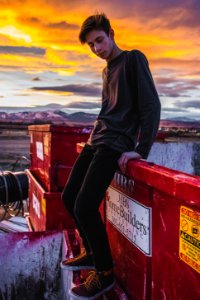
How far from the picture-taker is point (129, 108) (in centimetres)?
274

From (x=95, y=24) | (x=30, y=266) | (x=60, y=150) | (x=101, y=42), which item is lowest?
(x=30, y=266)

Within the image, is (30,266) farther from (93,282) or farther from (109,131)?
(109,131)

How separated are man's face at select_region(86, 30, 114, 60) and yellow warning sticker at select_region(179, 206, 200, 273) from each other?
1.36 m

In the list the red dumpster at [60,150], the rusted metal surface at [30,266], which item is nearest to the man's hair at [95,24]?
the red dumpster at [60,150]

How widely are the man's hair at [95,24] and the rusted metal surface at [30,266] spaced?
2055 millimetres

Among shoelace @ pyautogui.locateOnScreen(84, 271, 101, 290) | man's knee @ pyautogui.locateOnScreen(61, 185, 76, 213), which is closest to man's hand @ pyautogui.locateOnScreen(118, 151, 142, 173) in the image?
man's knee @ pyautogui.locateOnScreen(61, 185, 76, 213)

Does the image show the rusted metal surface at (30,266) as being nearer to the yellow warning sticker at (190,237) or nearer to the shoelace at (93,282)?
the shoelace at (93,282)

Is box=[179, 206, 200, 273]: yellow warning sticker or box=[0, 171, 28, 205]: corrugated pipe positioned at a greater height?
box=[179, 206, 200, 273]: yellow warning sticker

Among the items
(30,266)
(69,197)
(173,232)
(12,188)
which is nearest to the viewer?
(173,232)

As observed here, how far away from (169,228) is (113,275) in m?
0.88

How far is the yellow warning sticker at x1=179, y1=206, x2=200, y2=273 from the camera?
1.76 metres

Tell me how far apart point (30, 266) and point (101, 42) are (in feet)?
7.46

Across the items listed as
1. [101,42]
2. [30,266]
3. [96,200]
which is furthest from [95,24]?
[30,266]

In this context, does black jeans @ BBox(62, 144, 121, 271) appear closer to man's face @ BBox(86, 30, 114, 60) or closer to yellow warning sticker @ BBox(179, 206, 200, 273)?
man's face @ BBox(86, 30, 114, 60)
